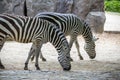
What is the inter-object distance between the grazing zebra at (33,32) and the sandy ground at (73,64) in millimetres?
601

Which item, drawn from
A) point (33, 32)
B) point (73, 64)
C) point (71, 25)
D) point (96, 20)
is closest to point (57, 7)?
point (96, 20)

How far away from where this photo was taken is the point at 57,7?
59.1 ft

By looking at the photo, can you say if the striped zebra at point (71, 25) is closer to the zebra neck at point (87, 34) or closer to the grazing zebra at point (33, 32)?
the zebra neck at point (87, 34)

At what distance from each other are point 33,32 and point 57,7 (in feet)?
29.2

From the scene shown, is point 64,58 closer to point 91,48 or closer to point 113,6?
point 91,48

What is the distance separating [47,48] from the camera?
14.2 meters

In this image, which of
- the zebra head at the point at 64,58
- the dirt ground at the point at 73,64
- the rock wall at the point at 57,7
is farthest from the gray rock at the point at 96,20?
the zebra head at the point at 64,58

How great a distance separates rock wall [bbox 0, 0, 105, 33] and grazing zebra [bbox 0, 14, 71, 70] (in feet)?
26.2

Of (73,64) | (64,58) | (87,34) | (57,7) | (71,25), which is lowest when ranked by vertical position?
(73,64)

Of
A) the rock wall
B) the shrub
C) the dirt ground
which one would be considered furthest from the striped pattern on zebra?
the shrub

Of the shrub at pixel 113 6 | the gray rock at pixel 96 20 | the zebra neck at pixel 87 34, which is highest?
the shrub at pixel 113 6

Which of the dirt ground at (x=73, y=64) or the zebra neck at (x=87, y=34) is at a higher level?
the zebra neck at (x=87, y=34)

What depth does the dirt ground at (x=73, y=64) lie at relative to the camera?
5219 mm

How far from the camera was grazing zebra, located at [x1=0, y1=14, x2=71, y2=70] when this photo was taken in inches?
351
